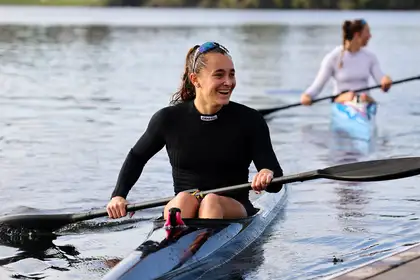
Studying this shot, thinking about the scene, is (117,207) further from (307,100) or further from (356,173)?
(307,100)

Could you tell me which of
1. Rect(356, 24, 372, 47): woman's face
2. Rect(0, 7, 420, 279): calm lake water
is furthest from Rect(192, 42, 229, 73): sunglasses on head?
Rect(356, 24, 372, 47): woman's face

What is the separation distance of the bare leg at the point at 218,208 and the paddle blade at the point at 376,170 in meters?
0.71

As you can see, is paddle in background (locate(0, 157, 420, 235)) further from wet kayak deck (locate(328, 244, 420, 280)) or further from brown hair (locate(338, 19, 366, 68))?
brown hair (locate(338, 19, 366, 68))

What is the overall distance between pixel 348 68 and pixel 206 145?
751cm

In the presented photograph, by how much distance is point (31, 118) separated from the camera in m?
17.8

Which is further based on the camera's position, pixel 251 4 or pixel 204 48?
pixel 251 4

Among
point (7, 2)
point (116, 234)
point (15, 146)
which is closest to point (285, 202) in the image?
point (116, 234)

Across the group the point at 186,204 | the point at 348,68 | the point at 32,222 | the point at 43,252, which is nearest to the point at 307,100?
the point at 348,68

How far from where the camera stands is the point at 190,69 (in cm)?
776

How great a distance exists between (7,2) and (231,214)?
135970mm

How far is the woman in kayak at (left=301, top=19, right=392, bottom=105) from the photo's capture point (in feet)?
48.0

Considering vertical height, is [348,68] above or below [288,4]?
below

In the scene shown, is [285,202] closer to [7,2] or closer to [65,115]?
[65,115]

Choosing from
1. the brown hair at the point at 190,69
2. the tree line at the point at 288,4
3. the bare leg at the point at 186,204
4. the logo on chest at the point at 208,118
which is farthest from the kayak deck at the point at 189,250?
the tree line at the point at 288,4
